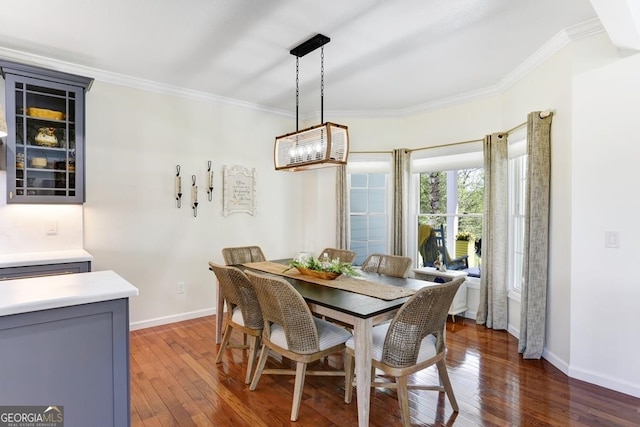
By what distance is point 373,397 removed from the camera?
8.36 ft

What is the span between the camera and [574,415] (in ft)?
7.60

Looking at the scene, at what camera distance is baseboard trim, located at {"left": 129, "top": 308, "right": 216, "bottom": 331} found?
3.95 metres

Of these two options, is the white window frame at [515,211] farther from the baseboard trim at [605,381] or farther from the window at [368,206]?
the window at [368,206]

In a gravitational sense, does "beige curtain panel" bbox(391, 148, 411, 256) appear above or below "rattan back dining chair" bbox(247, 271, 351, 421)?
above

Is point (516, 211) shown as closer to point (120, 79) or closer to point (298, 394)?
point (298, 394)

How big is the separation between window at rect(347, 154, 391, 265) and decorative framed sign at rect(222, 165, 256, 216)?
1398mm

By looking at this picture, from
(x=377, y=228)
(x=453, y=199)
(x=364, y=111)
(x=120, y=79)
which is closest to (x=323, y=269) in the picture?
(x=377, y=228)

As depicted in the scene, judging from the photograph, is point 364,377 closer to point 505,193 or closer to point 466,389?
point 466,389

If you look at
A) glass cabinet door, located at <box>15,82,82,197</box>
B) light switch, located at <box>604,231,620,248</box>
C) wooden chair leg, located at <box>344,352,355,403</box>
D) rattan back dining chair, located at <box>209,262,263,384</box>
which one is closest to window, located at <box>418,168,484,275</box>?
light switch, located at <box>604,231,620,248</box>

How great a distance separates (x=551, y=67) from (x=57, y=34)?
4.25 meters

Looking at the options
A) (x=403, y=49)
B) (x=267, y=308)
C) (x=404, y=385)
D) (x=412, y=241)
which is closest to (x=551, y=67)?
(x=403, y=49)

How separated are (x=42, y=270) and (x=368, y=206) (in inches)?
150

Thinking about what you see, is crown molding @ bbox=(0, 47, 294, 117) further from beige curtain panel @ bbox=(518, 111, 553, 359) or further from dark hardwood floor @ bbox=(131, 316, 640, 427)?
beige curtain panel @ bbox=(518, 111, 553, 359)
